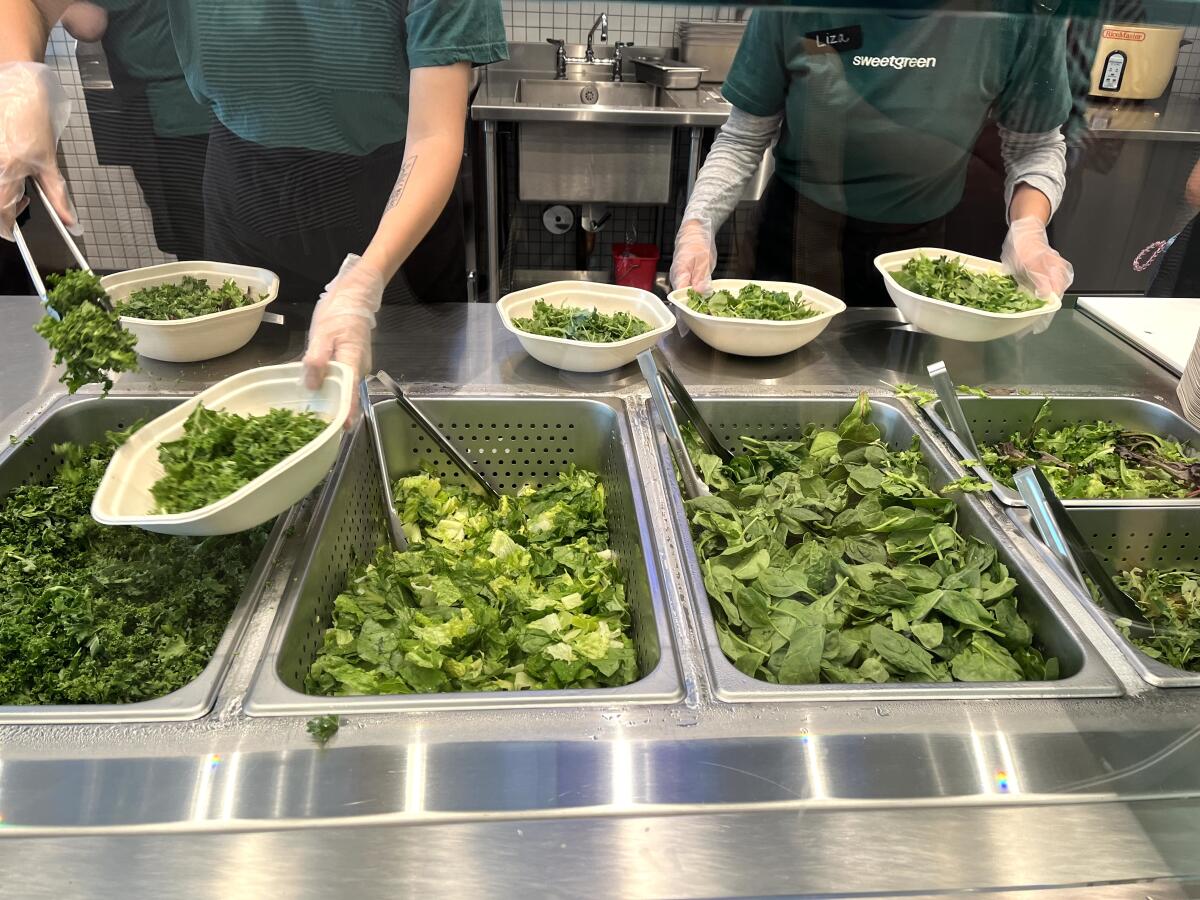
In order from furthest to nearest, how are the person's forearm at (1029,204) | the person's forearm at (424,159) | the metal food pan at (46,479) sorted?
1. the person's forearm at (1029,204)
2. the person's forearm at (424,159)
3. the metal food pan at (46,479)

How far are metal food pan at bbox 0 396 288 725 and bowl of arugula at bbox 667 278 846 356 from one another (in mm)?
982

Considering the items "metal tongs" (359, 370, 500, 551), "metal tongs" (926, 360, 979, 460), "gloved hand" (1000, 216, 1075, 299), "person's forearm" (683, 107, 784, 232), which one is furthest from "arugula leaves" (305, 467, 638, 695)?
"gloved hand" (1000, 216, 1075, 299)

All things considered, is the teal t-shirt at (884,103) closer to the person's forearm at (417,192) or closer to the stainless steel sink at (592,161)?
the person's forearm at (417,192)

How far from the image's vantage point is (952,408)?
4.95ft

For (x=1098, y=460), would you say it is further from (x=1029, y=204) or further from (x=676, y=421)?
(x=676, y=421)

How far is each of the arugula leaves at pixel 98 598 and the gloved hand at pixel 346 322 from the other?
31cm

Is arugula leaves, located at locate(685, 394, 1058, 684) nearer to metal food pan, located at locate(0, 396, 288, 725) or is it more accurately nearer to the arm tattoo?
→ metal food pan, located at locate(0, 396, 288, 725)

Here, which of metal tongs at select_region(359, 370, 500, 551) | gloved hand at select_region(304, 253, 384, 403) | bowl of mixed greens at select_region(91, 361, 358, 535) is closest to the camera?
bowl of mixed greens at select_region(91, 361, 358, 535)

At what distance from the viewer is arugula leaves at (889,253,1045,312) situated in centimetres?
170

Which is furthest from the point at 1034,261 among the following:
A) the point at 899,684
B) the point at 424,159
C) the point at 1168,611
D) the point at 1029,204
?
the point at 424,159

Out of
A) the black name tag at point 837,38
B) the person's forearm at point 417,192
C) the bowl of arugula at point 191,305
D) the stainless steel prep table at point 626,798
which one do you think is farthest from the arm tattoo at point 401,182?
the stainless steel prep table at point 626,798

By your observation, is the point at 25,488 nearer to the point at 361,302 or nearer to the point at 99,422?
the point at 99,422

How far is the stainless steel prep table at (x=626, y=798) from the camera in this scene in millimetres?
744

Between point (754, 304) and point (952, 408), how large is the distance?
19.5 inches
